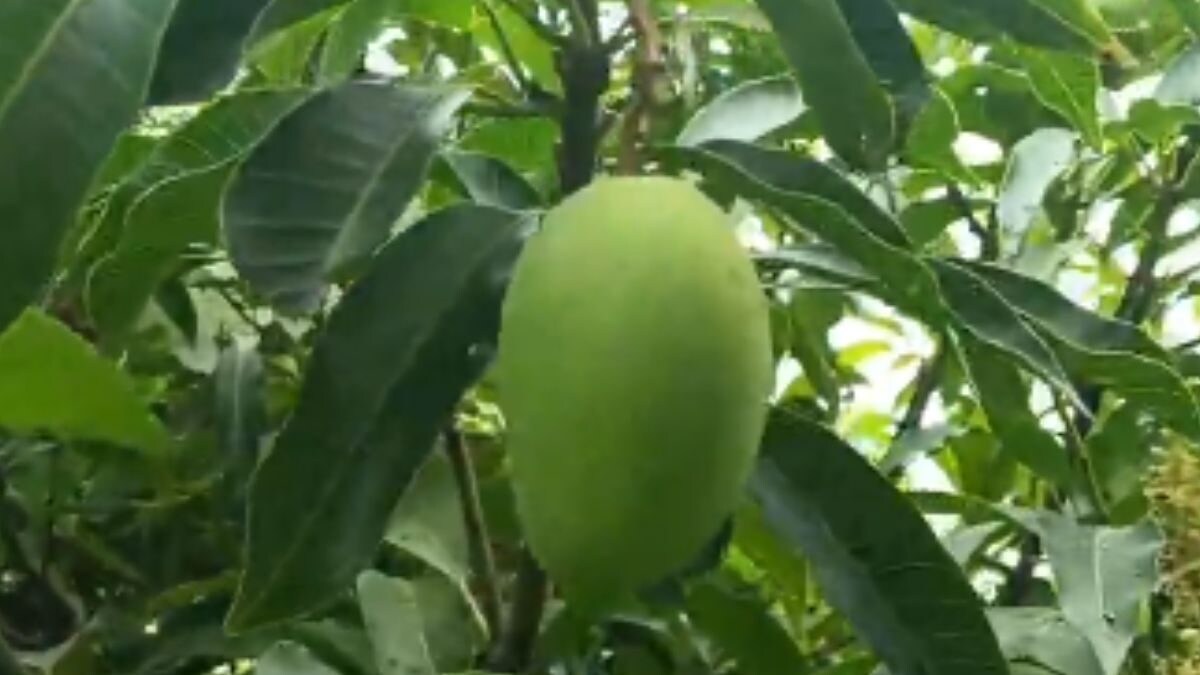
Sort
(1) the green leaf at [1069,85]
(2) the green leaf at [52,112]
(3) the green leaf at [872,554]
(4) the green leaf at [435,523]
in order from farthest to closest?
(1) the green leaf at [1069,85] < (4) the green leaf at [435,523] < (3) the green leaf at [872,554] < (2) the green leaf at [52,112]

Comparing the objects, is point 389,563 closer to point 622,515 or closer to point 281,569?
point 281,569

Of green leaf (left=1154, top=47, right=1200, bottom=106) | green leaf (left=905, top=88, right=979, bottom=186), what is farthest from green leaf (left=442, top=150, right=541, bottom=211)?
green leaf (left=1154, top=47, right=1200, bottom=106)

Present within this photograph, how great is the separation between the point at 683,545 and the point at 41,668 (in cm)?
37

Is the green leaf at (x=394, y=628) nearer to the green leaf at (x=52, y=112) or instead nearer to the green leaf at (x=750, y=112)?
the green leaf at (x=750, y=112)

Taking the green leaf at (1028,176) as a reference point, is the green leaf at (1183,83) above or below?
above

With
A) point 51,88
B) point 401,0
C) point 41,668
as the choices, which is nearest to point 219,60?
point 51,88

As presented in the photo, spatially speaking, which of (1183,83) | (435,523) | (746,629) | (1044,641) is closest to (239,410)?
(435,523)

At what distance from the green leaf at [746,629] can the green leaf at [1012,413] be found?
0.11 m

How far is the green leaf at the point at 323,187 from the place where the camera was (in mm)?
573

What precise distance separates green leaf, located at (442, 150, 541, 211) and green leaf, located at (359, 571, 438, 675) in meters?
0.15

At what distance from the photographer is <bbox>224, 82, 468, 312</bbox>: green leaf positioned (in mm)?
573

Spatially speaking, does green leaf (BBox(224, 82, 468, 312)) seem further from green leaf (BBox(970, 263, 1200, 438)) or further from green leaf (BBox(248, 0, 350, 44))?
green leaf (BBox(970, 263, 1200, 438))

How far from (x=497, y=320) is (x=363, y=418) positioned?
5 centimetres

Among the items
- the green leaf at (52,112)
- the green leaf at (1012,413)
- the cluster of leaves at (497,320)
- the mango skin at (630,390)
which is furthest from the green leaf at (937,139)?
the green leaf at (52,112)
